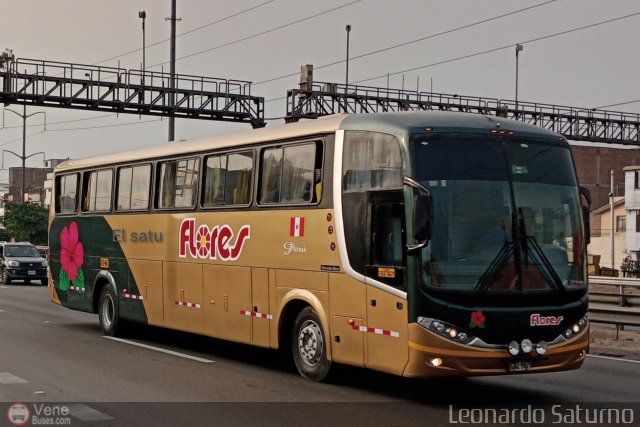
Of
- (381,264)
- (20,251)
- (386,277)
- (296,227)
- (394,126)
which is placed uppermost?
(394,126)

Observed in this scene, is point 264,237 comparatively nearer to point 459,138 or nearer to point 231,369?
point 231,369

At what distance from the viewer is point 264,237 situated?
13.7m

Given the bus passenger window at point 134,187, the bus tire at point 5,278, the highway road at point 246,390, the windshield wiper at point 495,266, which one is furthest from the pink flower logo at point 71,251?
the bus tire at point 5,278

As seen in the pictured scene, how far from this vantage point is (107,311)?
747 inches

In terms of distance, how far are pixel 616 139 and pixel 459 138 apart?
64.4 meters

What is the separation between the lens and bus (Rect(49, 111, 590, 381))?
1055 centimetres

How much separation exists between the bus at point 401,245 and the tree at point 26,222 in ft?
212

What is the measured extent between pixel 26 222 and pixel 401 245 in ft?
230

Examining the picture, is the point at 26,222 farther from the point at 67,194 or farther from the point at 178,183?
the point at 178,183

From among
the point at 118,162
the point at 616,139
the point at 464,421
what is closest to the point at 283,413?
the point at 464,421

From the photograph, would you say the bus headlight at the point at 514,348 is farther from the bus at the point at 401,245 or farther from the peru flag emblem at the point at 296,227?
the peru flag emblem at the point at 296,227

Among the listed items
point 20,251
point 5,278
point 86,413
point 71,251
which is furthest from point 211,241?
point 20,251

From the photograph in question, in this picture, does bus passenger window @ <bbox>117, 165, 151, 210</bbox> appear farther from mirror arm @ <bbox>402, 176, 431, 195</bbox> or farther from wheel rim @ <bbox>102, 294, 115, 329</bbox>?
mirror arm @ <bbox>402, 176, 431, 195</bbox>

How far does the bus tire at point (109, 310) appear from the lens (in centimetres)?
1855
